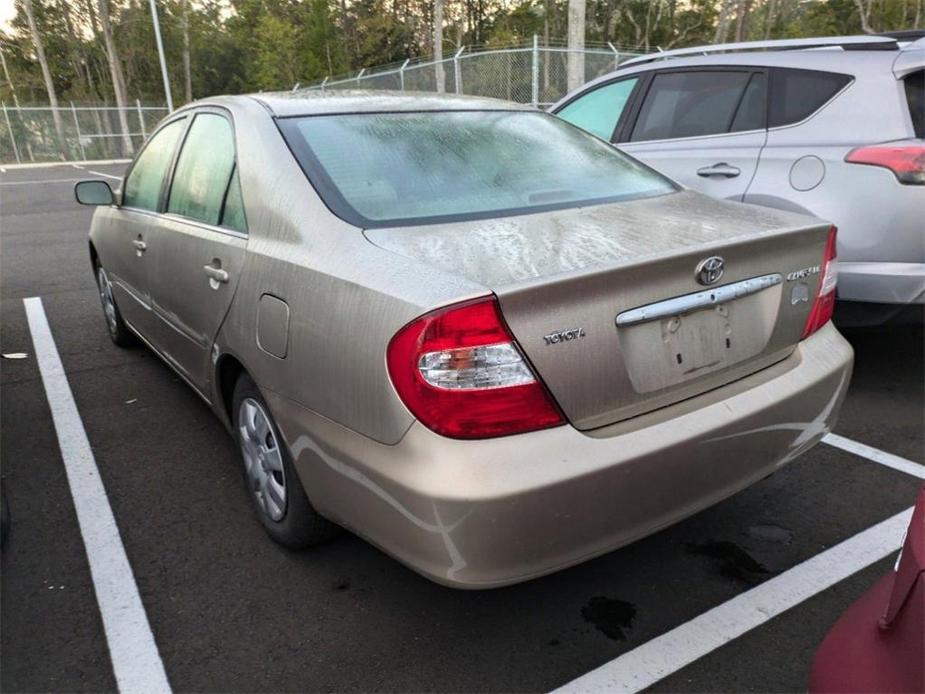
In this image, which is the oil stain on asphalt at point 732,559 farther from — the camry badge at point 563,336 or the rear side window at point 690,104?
the rear side window at point 690,104

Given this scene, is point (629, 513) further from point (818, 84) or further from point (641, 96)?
point (641, 96)

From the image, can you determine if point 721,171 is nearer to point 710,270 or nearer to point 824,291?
point 824,291

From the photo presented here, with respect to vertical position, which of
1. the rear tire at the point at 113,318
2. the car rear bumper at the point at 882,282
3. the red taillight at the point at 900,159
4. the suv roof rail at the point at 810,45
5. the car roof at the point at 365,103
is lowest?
the rear tire at the point at 113,318

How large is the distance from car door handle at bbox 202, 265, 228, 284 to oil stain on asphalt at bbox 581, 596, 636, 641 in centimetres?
168

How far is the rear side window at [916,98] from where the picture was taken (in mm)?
3520

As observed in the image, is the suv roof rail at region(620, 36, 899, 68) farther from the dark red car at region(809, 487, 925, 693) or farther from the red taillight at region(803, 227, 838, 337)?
the dark red car at region(809, 487, 925, 693)

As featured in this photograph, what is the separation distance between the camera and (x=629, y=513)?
6.21 feet

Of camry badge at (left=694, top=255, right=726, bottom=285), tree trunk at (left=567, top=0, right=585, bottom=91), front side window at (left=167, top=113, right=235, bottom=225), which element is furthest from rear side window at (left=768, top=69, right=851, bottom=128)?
tree trunk at (left=567, top=0, right=585, bottom=91)

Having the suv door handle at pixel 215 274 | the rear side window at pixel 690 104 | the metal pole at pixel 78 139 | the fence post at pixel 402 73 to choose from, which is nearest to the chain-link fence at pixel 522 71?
the fence post at pixel 402 73

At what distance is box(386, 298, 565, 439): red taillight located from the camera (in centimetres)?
171

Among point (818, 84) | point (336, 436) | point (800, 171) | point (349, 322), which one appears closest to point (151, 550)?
point (336, 436)

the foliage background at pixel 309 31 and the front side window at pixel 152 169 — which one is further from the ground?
the foliage background at pixel 309 31

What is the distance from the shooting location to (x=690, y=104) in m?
4.57

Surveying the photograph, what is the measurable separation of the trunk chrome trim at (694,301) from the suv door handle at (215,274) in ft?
4.86
